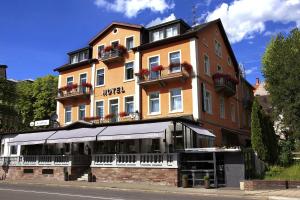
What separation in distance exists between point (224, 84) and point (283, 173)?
12.5 m

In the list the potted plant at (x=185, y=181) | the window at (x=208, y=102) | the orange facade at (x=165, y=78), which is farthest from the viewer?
the window at (x=208, y=102)

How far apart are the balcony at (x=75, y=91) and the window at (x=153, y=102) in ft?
24.3

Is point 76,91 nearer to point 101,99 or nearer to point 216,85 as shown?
point 101,99

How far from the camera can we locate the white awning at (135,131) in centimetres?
2455

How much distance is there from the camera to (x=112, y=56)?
34.1 m

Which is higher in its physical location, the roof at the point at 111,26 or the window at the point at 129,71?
the roof at the point at 111,26

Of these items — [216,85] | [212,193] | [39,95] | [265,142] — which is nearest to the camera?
[212,193]

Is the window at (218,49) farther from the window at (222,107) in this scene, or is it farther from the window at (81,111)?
the window at (81,111)

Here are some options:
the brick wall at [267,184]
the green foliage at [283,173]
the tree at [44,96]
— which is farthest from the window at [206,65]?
the tree at [44,96]

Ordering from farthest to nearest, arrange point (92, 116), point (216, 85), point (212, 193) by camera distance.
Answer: point (92, 116) < point (216, 85) < point (212, 193)

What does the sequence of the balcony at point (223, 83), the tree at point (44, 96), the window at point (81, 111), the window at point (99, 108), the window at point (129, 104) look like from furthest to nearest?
the tree at point (44, 96) < the window at point (81, 111) < the window at point (99, 108) < the balcony at point (223, 83) < the window at point (129, 104)

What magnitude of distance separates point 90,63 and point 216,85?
42.9 feet

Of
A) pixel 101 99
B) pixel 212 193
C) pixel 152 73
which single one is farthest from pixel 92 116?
pixel 212 193

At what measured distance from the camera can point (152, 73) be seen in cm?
3102
